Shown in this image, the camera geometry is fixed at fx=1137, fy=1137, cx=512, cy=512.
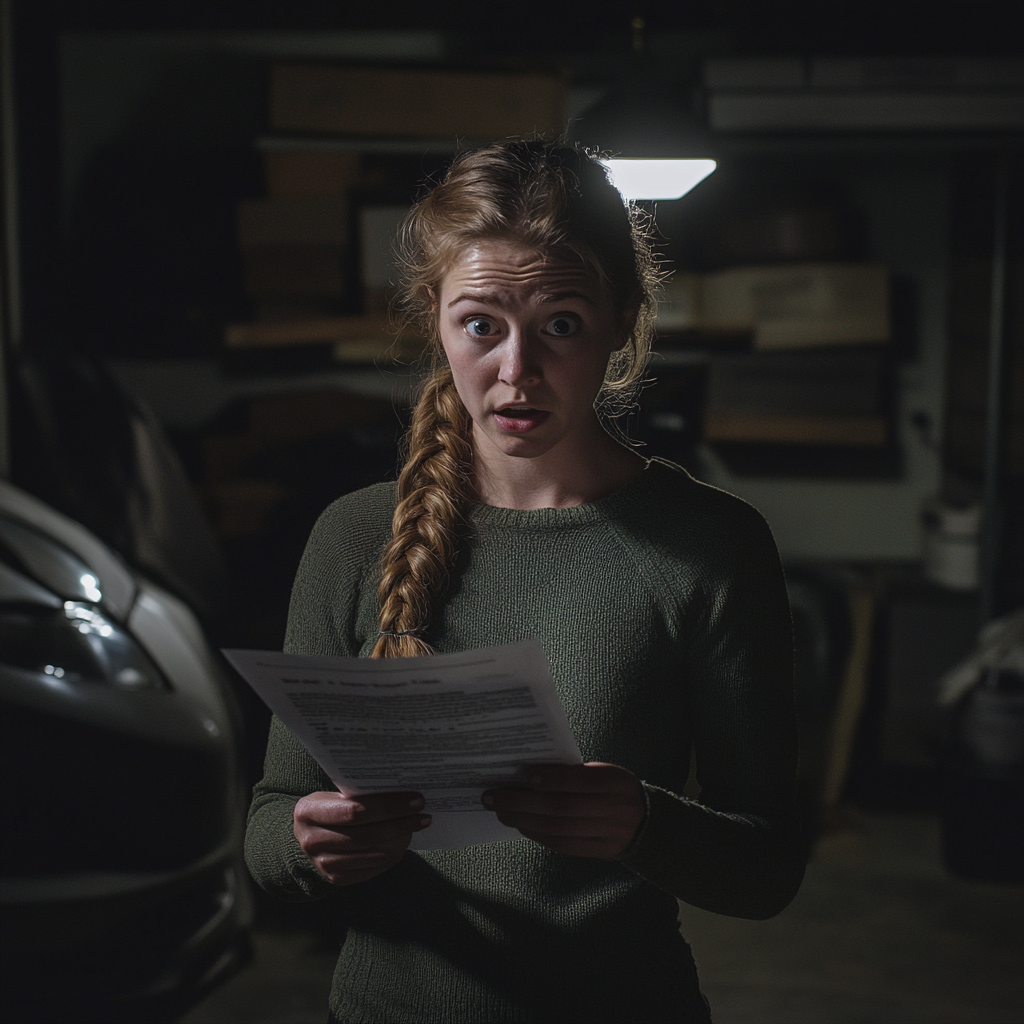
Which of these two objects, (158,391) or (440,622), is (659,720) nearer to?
(440,622)

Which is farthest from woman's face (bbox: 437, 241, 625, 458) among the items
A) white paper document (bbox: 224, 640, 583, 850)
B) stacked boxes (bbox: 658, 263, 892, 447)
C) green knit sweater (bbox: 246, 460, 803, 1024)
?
stacked boxes (bbox: 658, 263, 892, 447)

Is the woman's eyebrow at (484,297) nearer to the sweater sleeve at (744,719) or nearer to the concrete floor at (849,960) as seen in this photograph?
the sweater sleeve at (744,719)

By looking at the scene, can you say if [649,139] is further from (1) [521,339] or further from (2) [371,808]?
(2) [371,808]

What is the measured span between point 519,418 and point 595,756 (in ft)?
1.03

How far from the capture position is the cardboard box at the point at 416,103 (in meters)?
3.64

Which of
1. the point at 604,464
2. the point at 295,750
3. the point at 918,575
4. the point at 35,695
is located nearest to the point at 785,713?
the point at 604,464

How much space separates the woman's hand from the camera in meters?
0.88

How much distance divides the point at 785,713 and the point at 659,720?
0.11m

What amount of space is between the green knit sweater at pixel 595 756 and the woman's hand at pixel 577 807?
115 mm

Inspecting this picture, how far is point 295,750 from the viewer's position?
1063 millimetres

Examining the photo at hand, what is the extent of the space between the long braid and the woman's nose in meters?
0.15

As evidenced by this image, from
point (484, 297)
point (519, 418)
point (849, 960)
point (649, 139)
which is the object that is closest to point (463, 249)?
point (484, 297)

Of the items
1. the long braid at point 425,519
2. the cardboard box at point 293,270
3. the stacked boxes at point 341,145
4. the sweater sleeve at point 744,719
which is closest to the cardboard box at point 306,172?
the stacked boxes at point 341,145

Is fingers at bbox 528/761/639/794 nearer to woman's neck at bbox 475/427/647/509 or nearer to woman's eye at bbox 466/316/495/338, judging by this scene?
woman's neck at bbox 475/427/647/509
